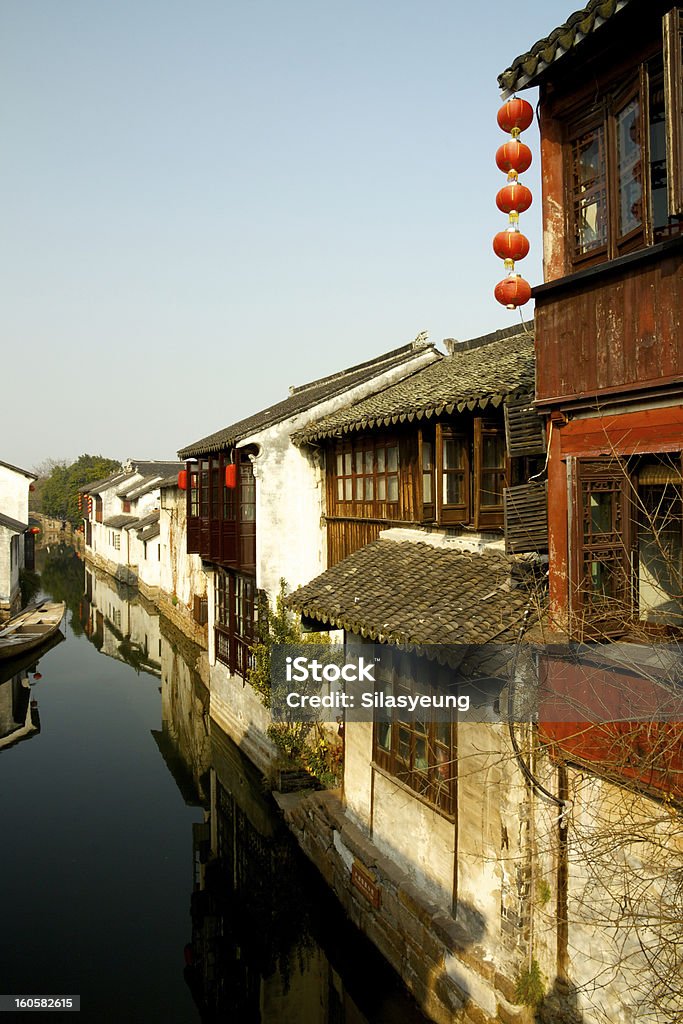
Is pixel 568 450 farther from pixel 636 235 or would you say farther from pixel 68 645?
pixel 68 645

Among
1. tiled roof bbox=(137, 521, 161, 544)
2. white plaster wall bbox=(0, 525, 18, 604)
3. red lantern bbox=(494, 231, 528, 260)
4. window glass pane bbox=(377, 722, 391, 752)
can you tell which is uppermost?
→ red lantern bbox=(494, 231, 528, 260)

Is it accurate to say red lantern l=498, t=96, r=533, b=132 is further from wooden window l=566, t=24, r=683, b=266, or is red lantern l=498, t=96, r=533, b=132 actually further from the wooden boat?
Result: the wooden boat

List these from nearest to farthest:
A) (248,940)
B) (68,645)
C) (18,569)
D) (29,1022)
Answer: (29,1022)
(248,940)
(68,645)
(18,569)

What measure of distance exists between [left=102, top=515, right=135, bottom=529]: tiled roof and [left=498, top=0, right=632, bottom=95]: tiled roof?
43681mm

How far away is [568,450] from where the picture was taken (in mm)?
A: 6727

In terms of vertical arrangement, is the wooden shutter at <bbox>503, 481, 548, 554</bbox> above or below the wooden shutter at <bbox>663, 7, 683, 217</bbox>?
below

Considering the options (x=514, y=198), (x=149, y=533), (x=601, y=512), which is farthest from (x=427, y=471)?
(x=149, y=533)

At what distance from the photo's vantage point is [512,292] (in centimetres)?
811

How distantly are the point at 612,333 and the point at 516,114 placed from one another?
8.48 feet

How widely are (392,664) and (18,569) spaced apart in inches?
1261

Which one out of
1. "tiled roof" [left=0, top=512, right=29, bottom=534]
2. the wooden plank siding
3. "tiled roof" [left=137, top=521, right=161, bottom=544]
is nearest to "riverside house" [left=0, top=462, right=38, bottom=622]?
"tiled roof" [left=0, top=512, right=29, bottom=534]

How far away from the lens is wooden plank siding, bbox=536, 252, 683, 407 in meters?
5.70

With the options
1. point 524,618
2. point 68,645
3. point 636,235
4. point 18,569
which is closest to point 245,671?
point 524,618

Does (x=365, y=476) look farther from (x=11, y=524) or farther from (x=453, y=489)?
(x=11, y=524)
